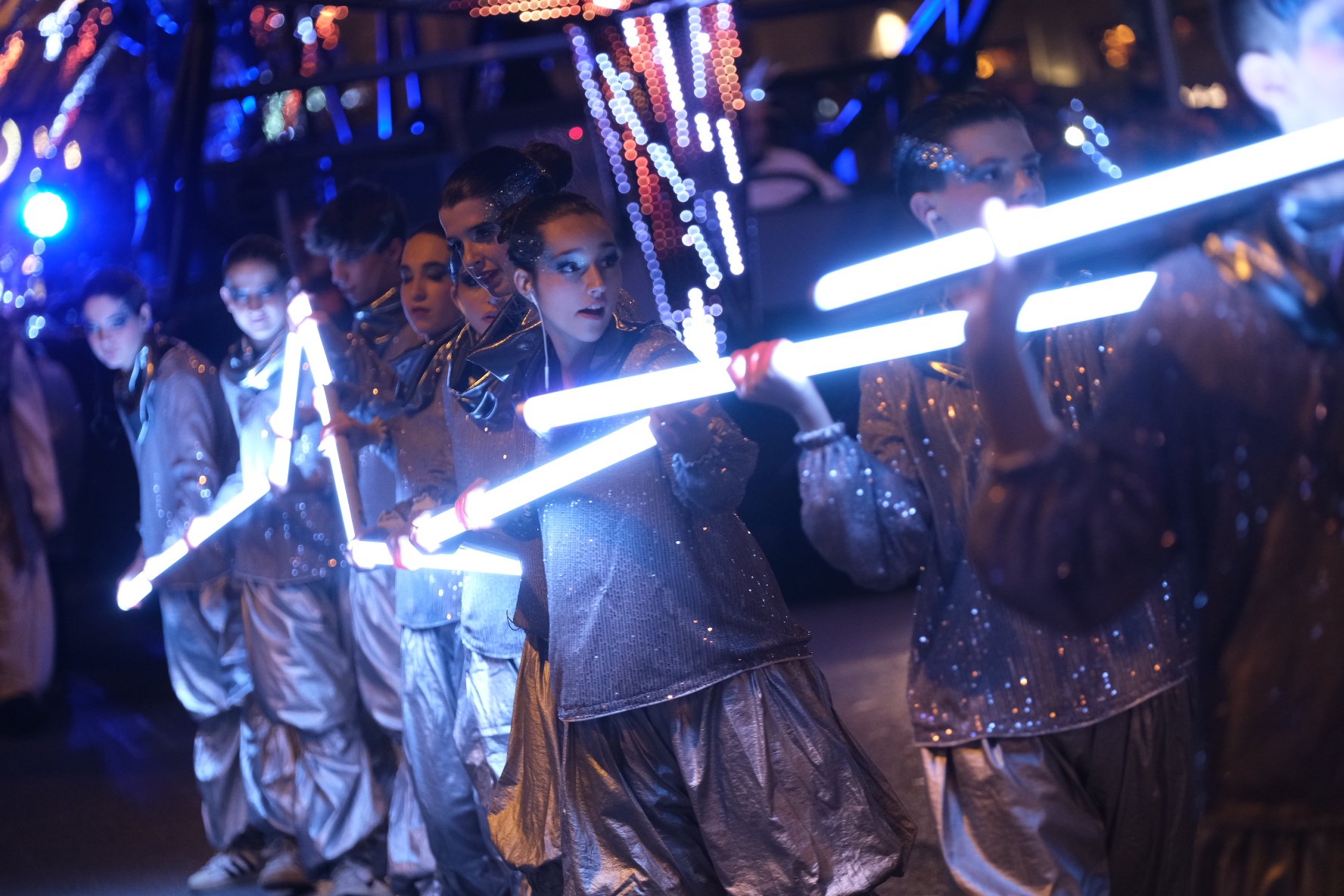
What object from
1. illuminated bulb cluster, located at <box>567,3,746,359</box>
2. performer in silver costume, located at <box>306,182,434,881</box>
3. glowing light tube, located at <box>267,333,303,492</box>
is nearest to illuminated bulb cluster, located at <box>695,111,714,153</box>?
illuminated bulb cluster, located at <box>567,3,746,359</box>

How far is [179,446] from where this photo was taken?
13.1 ft

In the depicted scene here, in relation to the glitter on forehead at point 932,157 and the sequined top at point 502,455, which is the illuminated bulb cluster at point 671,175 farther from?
the glitter on forehead at point 932,157

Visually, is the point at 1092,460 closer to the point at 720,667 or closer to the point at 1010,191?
the point at 1010,191

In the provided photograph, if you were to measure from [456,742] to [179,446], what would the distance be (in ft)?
4.75

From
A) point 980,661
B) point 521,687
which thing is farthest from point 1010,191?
point 521,687

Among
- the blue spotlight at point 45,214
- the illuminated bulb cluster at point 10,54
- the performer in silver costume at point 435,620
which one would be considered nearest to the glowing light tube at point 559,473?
the performer in silver costume at point 435,620

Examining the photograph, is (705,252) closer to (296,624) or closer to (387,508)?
(387,508)

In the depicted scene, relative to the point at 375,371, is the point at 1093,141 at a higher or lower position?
higher

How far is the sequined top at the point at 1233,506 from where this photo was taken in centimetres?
136

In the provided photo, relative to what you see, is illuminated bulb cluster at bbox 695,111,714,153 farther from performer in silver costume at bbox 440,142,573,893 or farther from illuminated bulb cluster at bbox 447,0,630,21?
performer in silver costume at bbox 440,142,573,893

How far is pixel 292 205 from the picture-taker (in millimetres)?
5781

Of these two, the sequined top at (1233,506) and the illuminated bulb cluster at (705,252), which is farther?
the illuminated bulb cluster at (705,252)

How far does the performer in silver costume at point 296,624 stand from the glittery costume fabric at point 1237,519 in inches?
108

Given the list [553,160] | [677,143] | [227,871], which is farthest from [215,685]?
[677,143]
